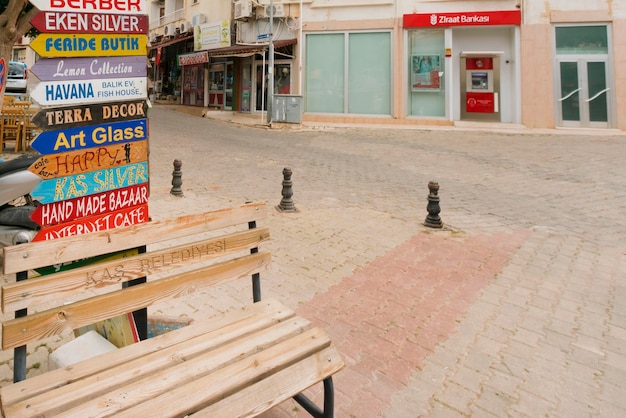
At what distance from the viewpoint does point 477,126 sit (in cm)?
1750

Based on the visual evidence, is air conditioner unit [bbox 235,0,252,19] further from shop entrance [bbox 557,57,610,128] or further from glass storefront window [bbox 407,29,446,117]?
Answer: shop entrance [bbox 557,57,610,128]

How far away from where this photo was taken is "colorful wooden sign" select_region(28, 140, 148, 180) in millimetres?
2660

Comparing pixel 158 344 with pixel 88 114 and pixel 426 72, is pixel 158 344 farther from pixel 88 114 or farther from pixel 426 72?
pixel 426 72

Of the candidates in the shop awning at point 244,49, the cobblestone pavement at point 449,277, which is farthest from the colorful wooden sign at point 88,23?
the shop awning at point 244,49

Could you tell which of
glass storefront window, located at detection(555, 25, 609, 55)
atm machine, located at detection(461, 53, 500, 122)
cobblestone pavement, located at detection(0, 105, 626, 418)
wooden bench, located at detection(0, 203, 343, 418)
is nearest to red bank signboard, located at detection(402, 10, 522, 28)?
atm machine, located at detection(461, 53, 500, 122)

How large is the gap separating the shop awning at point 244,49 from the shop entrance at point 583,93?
38.6 ft

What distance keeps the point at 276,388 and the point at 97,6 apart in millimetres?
2662

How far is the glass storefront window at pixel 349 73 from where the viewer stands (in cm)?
1886

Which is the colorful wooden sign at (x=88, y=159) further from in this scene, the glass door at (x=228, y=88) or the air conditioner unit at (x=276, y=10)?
the glass door at (x=228, y=88)

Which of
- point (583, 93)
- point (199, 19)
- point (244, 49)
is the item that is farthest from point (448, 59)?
point (199, 19)

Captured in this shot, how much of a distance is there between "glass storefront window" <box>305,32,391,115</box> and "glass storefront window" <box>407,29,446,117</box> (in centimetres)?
100

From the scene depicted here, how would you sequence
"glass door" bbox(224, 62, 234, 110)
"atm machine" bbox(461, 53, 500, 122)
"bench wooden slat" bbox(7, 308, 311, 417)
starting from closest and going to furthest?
1. "bench wooden slat" bbox(7, 308, 311, 417)
2. "atm machine" bbox(461, 53, 500, 122)
3. "glass door" bbox(224, 62, 234, 110)

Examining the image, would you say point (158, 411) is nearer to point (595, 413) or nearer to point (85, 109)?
point (85, 109)

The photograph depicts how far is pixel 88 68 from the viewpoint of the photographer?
2.82m
